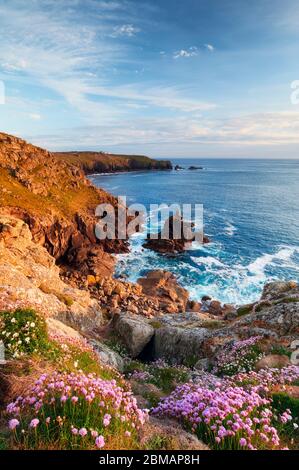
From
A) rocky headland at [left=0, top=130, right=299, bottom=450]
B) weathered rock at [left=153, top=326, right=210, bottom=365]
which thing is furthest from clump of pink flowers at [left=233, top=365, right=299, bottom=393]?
weathered rock at [left=153, top=326, right=210, bottom=365]

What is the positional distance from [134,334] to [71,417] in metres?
Answer: 17.0

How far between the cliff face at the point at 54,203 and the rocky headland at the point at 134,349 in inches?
18.8

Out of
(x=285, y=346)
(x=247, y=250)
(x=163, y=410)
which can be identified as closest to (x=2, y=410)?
(x=163, y=410)

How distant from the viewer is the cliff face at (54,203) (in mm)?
57056

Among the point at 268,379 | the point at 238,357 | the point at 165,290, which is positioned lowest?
the point at 165,290

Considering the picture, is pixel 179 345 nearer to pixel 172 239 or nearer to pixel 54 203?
pixel 172 239

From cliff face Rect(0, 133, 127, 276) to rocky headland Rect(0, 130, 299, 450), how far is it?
48 centimetres

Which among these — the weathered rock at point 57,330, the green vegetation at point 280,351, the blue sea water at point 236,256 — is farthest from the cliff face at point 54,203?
the green vegetation at point 280,351

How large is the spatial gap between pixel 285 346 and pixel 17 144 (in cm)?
9105

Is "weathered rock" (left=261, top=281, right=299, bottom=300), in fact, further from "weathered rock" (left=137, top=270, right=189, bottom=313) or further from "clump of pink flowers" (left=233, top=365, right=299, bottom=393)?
"weathered rock" (left=137, top=270, right=189, bottom=313)

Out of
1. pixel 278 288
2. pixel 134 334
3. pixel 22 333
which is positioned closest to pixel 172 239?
pixel 278 288

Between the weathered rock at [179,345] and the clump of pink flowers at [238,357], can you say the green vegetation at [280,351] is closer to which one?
the clump of pink flowers at [238,357]

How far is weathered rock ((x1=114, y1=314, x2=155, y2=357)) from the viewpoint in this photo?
2173 cm

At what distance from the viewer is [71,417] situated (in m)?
5.43
